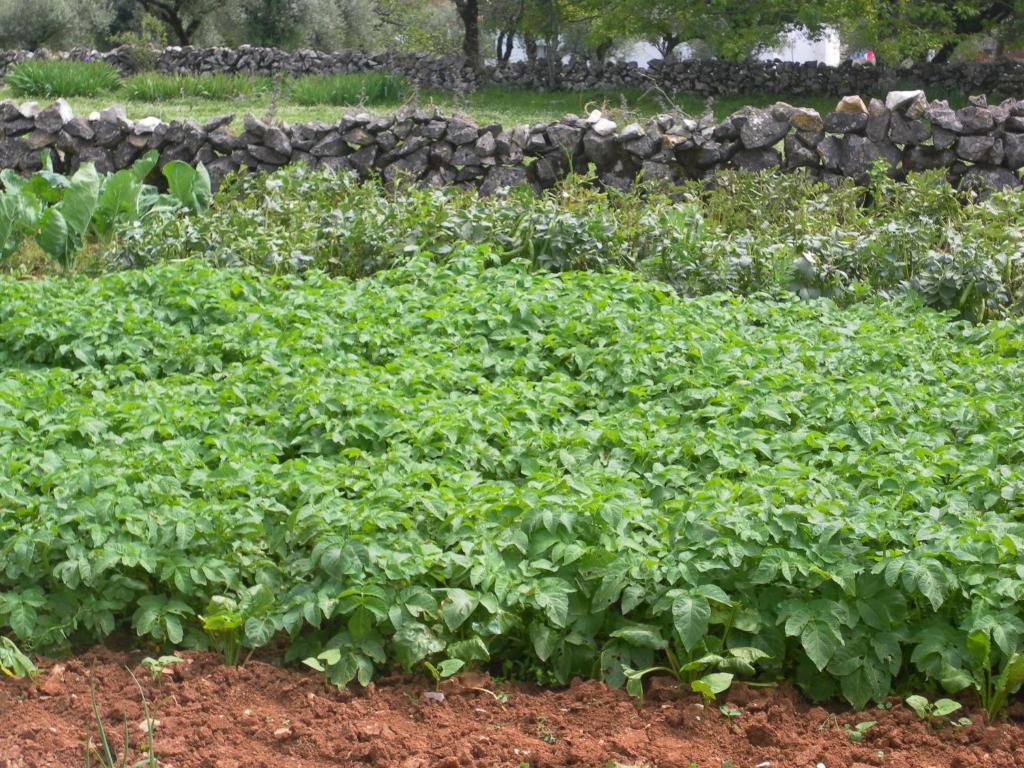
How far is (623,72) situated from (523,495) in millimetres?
19575

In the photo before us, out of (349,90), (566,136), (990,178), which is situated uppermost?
(349,90)

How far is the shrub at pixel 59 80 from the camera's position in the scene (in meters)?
18.4

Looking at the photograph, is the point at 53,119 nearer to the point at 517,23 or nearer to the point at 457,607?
the point at 457,607

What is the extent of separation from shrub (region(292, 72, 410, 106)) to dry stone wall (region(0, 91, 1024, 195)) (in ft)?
21.4

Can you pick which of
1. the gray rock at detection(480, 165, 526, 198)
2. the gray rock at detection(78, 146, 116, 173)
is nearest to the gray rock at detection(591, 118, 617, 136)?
the gray rock at detection(480, 165, 526, 198)

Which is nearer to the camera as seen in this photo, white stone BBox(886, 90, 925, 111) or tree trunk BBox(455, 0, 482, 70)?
white stone BBox(886, 90, 925, 111)

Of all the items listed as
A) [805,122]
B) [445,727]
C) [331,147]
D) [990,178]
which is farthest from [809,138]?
[445,727]

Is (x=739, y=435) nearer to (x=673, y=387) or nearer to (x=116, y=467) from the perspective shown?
(x=673, y=387)

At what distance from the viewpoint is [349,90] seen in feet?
58.1

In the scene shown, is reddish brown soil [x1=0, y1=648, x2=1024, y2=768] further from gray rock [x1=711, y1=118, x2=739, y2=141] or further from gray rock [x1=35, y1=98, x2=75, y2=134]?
gray rock [x1=35, y1=98, x2=75, y2=134]

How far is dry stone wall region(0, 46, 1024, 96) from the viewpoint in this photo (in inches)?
809

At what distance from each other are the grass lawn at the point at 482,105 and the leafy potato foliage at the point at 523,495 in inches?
398

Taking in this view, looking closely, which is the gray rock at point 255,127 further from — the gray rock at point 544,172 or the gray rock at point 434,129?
the gray rock at point 544,172

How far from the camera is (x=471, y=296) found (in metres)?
6.00
